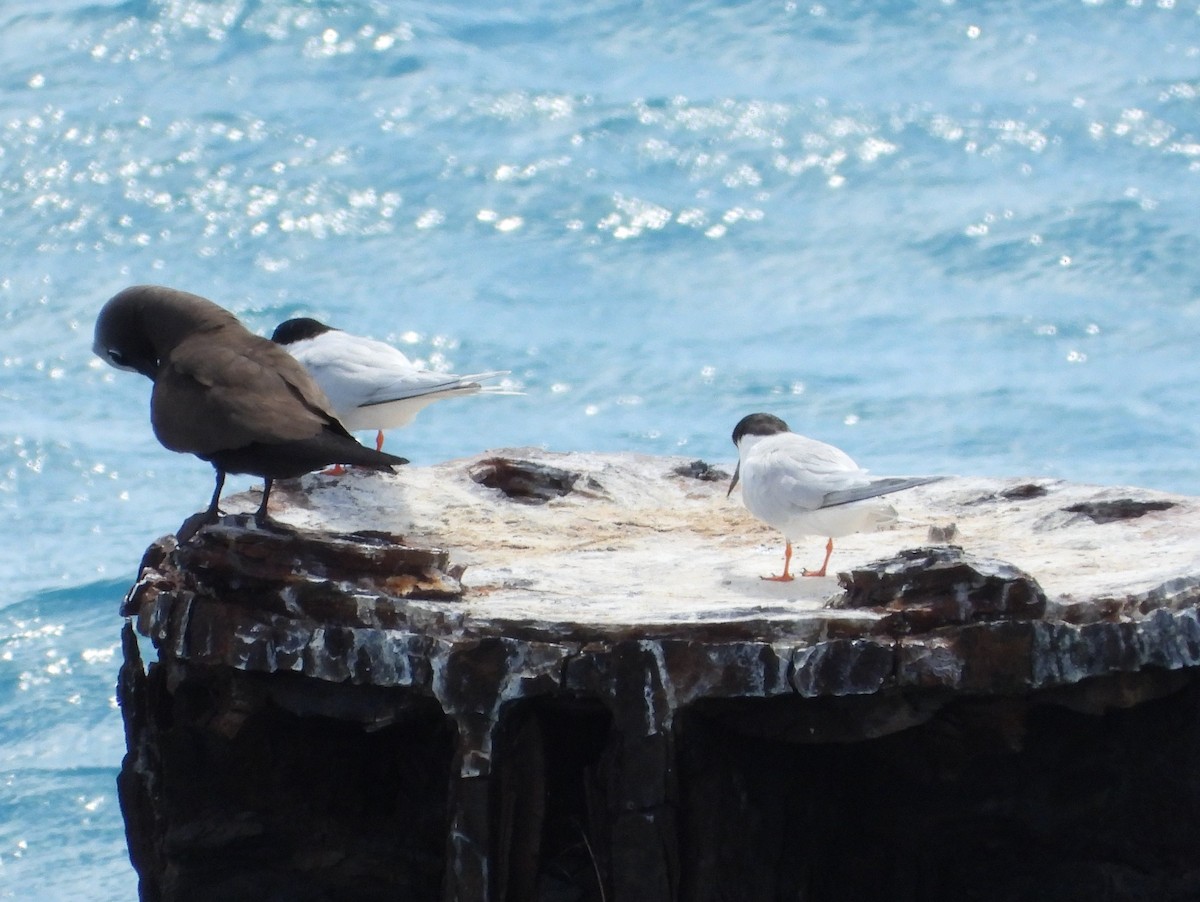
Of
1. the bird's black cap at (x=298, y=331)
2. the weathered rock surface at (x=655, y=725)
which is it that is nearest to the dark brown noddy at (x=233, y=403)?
the weathered rock surface at (x=655, y=725)

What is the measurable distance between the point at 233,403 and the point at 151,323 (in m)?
0.68

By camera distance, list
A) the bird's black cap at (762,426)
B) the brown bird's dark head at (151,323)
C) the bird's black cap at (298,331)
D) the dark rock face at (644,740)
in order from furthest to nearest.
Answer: the bird's black cap at (298,331) < the bird's black cap at (762,426) < the brown bird's dark head at (151,323) < the dark rock face at (644,740)

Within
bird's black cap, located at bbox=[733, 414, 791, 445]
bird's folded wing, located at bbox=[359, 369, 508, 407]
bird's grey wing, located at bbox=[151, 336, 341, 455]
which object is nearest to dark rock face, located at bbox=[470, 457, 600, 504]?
bird's folded wing, located at bbox=[359, 369, 508, 407]

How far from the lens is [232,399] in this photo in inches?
169

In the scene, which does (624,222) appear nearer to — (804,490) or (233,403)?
(804,490)

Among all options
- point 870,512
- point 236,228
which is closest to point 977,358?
point 236,228

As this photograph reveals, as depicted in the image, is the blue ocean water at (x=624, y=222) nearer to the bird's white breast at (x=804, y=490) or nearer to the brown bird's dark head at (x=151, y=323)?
the brown bird's dark head at (x=151, y=323)

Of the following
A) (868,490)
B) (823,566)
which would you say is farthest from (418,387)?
(868,490)

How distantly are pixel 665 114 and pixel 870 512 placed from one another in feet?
29.3

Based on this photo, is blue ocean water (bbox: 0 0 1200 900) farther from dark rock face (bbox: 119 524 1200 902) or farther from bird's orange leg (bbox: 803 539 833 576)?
bird's orange leg (bbox: 803 539 833 576)

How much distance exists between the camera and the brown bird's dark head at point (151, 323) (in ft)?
15.7

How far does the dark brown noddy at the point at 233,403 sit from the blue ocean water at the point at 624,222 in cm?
411

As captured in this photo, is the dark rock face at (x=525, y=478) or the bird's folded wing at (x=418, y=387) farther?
the bird's folded wing at (x=418, y=387)

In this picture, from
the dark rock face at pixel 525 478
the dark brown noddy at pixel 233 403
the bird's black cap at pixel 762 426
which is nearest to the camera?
the dark brown noddy at pixel 233 403
